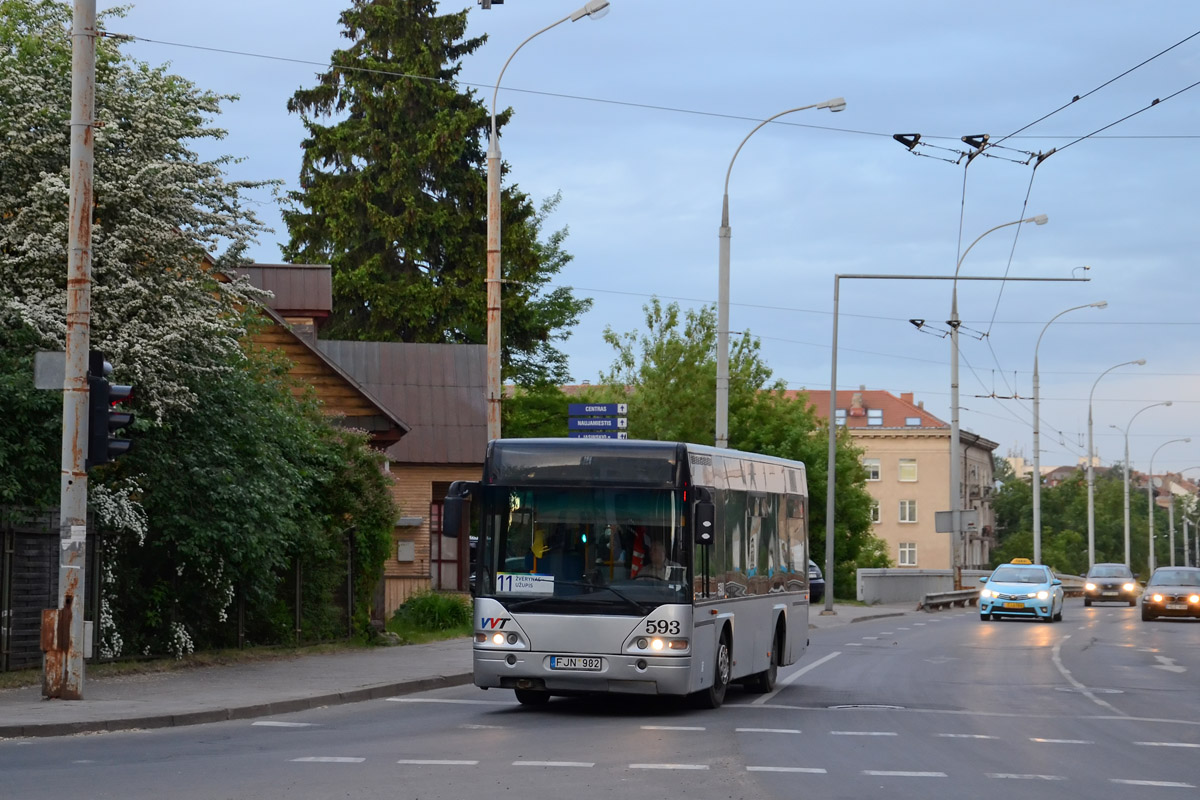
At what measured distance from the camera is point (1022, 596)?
39625 mm

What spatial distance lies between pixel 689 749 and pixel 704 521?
9.66ft

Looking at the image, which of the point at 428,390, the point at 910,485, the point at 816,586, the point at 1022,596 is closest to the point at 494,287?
the point at 428,390

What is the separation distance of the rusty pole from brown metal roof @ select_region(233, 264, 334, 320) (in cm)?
2063

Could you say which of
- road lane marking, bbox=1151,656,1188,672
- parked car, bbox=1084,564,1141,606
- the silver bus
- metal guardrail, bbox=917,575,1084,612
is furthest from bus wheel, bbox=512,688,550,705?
parked car, bbox=1084,564,1141,606

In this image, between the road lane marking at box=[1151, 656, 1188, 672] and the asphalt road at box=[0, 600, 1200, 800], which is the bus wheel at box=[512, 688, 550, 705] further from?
the road lane marking at box=[1151, 656, 1188, 672]

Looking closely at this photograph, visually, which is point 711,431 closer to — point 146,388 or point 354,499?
point 354,499

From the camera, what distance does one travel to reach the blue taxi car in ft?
130

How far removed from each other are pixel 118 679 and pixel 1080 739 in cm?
1065

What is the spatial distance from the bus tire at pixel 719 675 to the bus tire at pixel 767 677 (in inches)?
83.9

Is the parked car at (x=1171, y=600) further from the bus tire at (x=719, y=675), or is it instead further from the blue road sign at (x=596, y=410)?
the bus tire at (x=719, y=675)

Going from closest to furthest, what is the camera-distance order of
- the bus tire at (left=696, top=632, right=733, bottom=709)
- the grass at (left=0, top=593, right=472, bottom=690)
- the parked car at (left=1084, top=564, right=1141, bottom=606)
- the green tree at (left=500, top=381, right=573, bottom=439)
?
1. the bus tire at (left=696, top=632, right=733, bottom=709)
2. the grass at (left=0, top=593, right=472, bottom=690)
3. the parked car at (left=1084, top=564, right=1141, bottom=606)
4. the green tree at (left=500, top=381, right=573, bottom=439)

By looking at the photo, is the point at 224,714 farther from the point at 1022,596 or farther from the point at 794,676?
the point at 1022,596

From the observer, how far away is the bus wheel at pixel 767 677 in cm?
1895

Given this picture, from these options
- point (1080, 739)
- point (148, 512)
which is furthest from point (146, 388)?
point (1080, 739)
